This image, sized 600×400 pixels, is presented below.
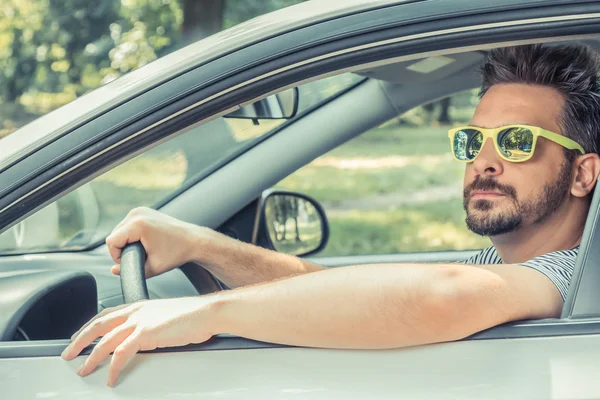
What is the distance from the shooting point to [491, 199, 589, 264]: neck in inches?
81.5

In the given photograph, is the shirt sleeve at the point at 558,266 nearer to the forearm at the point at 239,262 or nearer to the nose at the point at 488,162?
the nose at the point at 488,162

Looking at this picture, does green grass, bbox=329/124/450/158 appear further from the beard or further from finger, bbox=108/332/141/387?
finger, bbox=108/332/141/387

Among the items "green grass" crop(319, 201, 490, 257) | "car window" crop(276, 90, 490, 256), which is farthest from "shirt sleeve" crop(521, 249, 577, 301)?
"green grass" crop(319, 201, 490, 257)

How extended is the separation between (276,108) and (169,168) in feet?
2.22

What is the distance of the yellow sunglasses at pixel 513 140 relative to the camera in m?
2.03

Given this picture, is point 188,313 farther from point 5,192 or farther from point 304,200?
point 304,200

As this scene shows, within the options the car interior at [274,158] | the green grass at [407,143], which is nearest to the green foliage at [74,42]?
the green grass at [407,143]

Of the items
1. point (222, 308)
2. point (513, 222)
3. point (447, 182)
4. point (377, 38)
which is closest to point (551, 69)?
point (513, 222)

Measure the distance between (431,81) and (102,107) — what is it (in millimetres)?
1565

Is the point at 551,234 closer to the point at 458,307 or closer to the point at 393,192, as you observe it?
the point at 458,307

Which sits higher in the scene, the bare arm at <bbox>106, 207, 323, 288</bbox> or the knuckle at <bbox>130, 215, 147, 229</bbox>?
the knuckle at <bbox>130, 215, 147, 229</bbox>

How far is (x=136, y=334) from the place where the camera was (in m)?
1.60

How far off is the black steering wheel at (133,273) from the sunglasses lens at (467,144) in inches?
33.5

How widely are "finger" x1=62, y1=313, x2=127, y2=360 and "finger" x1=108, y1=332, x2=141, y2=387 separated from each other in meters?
0.06
